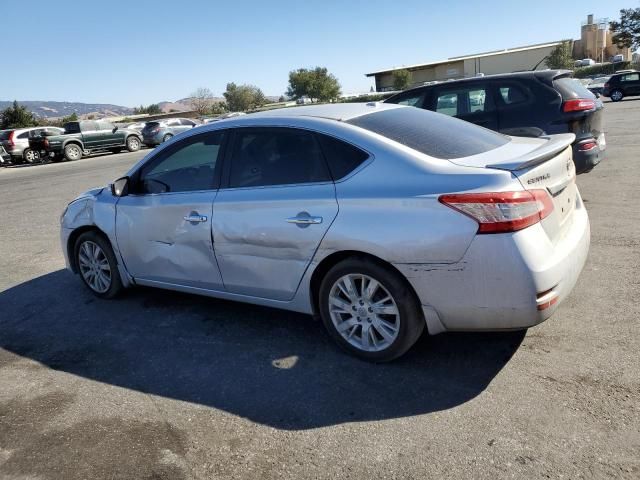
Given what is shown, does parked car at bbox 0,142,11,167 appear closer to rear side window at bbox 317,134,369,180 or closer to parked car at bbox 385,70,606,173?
parked car at bbox 385,70,606,173

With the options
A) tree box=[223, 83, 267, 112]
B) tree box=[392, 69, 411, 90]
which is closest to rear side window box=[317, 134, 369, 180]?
tree box=[392, 69, 411, 90]

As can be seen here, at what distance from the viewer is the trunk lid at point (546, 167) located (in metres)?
3.11

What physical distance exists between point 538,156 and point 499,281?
819 millimetres

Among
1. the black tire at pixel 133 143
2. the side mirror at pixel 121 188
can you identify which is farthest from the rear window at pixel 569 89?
the black tire at pixel 133 143

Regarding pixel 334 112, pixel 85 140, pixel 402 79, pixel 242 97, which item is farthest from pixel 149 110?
pixel 334 112

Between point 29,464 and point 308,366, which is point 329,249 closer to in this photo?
point 308,366

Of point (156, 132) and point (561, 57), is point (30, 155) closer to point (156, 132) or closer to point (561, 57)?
point (156, 132)

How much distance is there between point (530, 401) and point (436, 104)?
243 inches

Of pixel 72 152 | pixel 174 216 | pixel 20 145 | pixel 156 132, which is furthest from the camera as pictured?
pixel 156 132

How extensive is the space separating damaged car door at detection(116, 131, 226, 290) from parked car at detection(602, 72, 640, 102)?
1376 inches

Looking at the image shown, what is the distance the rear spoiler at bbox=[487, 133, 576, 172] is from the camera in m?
3.10

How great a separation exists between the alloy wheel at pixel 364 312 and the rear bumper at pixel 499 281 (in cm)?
26

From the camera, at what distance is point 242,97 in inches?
3494

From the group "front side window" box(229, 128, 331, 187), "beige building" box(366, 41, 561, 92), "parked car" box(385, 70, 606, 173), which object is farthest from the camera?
"beige building" box(366, 41, 561, 92)
